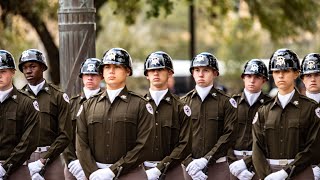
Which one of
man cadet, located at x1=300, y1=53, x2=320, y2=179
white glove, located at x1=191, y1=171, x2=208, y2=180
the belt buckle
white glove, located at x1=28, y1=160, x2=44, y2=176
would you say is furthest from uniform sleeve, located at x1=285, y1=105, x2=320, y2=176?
white glove, located at x1=28, y1=160, x2=44, y2=176

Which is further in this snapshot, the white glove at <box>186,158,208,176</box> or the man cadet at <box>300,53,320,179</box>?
the white glove at <box>186,158,208,176</box>

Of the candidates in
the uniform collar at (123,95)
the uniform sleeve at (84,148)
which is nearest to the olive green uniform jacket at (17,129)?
the uniform sleeve at (84,148)

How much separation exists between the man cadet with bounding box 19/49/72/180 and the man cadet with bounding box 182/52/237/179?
158cm

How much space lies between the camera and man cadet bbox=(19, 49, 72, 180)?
11570 mm

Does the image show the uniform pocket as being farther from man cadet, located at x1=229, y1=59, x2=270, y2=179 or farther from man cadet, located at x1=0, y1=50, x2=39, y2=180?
man cadet, located at x1=229, y1=59, x2=270, y2=179

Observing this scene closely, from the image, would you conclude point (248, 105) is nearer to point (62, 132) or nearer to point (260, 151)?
point (260, 151)

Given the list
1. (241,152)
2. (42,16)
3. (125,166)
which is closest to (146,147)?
(125,166)

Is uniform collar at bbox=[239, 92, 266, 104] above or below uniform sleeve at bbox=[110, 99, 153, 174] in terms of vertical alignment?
above

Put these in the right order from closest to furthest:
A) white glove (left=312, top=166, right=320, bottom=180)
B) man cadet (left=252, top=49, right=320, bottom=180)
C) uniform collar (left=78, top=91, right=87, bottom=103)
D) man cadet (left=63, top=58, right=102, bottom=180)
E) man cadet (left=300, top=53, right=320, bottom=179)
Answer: man cadet (left=252, top=49, right=320, bottom=180), white glove (left=312, top=166, right=320, bottom=180), man cadet (left=300, top=53, right=320, bottom=179), man cadet (left=63, top=58, right=102, bottom=180), uniform collar (left=78, top=91, right=87, bottom=103)

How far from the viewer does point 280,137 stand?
32.9 ft

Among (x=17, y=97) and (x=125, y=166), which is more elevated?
(x=17, y=97)

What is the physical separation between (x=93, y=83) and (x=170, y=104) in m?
1.65

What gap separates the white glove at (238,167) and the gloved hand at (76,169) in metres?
1.99

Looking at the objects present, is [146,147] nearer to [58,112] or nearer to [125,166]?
[125,166]
